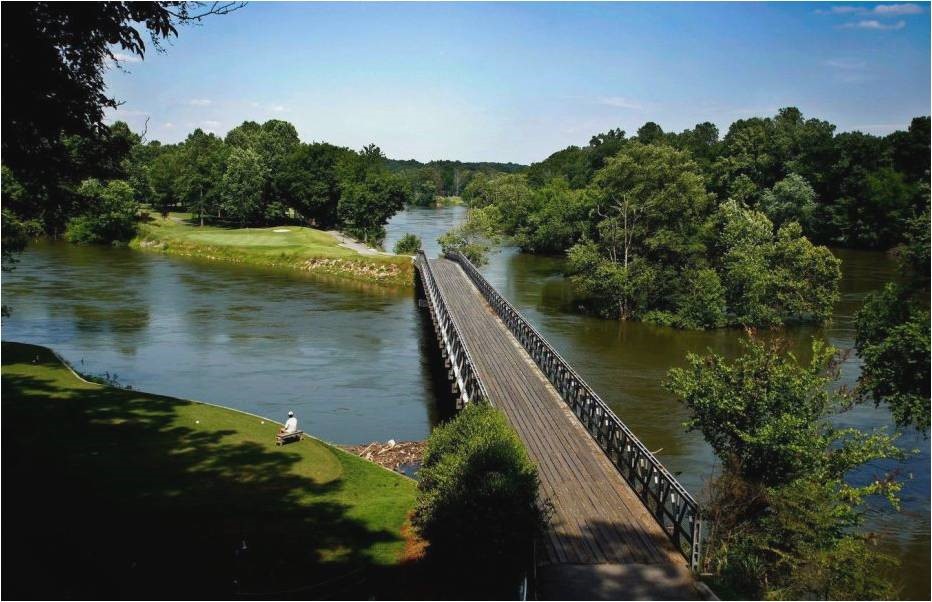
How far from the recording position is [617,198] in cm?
5147

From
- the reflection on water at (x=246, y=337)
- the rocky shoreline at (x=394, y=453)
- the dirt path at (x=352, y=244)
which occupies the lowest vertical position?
the rocky shoreline at (x=394, y=453)

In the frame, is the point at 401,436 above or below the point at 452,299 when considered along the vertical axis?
below

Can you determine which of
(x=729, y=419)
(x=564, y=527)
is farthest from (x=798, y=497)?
(x=564, y=527)

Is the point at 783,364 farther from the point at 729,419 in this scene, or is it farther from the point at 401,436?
the point at 401,436

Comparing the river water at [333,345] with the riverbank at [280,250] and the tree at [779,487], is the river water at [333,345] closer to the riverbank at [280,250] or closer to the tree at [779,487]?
the tree at [779,487]

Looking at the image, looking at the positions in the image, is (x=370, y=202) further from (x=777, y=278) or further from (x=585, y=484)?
(x=585, y=484)

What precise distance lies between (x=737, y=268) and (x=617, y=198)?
9.59m

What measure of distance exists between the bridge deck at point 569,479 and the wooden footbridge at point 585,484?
2 cm

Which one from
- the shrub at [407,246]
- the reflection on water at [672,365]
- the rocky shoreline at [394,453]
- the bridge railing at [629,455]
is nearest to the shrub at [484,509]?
the bridge railing at [629,455]

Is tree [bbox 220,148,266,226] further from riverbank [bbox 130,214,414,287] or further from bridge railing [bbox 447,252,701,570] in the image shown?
bridge railing [bbox 447,252,701,570]

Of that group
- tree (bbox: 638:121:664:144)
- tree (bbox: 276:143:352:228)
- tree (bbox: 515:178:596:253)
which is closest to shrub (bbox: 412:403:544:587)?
tree (bbox: 515:178:596:253)

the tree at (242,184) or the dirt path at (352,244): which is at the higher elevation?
the tree at (242,184)

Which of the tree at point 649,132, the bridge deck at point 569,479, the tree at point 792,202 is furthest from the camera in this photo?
the tree at point 649,132

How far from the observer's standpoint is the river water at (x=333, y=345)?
2742 cm
